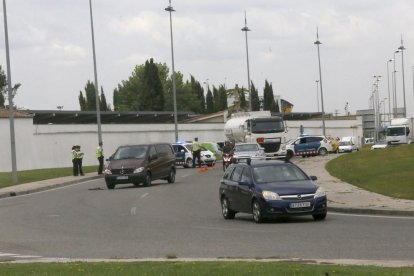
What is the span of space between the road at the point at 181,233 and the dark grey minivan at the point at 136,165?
8.00 metres

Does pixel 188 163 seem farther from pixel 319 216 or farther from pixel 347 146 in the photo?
pixel 319 216

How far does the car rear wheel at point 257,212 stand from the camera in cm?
1979

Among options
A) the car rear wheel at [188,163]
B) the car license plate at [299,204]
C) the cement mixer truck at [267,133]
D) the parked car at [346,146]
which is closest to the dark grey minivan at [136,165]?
the car license plate at [299,204]

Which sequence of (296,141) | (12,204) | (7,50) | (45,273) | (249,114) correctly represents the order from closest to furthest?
(45,273)
(12,204)
(7,50)
(249,114)
(296,141)

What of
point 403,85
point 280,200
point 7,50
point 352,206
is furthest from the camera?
point 403,85

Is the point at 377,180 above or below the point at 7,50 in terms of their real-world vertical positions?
below

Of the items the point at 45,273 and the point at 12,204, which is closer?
the point at 45,273

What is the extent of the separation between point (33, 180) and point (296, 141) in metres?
31.1

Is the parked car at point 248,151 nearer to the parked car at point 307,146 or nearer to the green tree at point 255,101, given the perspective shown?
the parked car at point 307,146

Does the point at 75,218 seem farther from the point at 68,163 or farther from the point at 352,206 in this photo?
the point at 68,163

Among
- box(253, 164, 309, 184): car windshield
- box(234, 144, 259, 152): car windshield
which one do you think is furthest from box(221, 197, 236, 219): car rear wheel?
box(234, 144, 259, 152): car windshield

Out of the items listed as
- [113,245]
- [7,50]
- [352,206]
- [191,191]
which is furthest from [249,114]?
[113,245]

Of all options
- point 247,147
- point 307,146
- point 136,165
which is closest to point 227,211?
point 136,165

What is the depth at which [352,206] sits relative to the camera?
22.6 meters
